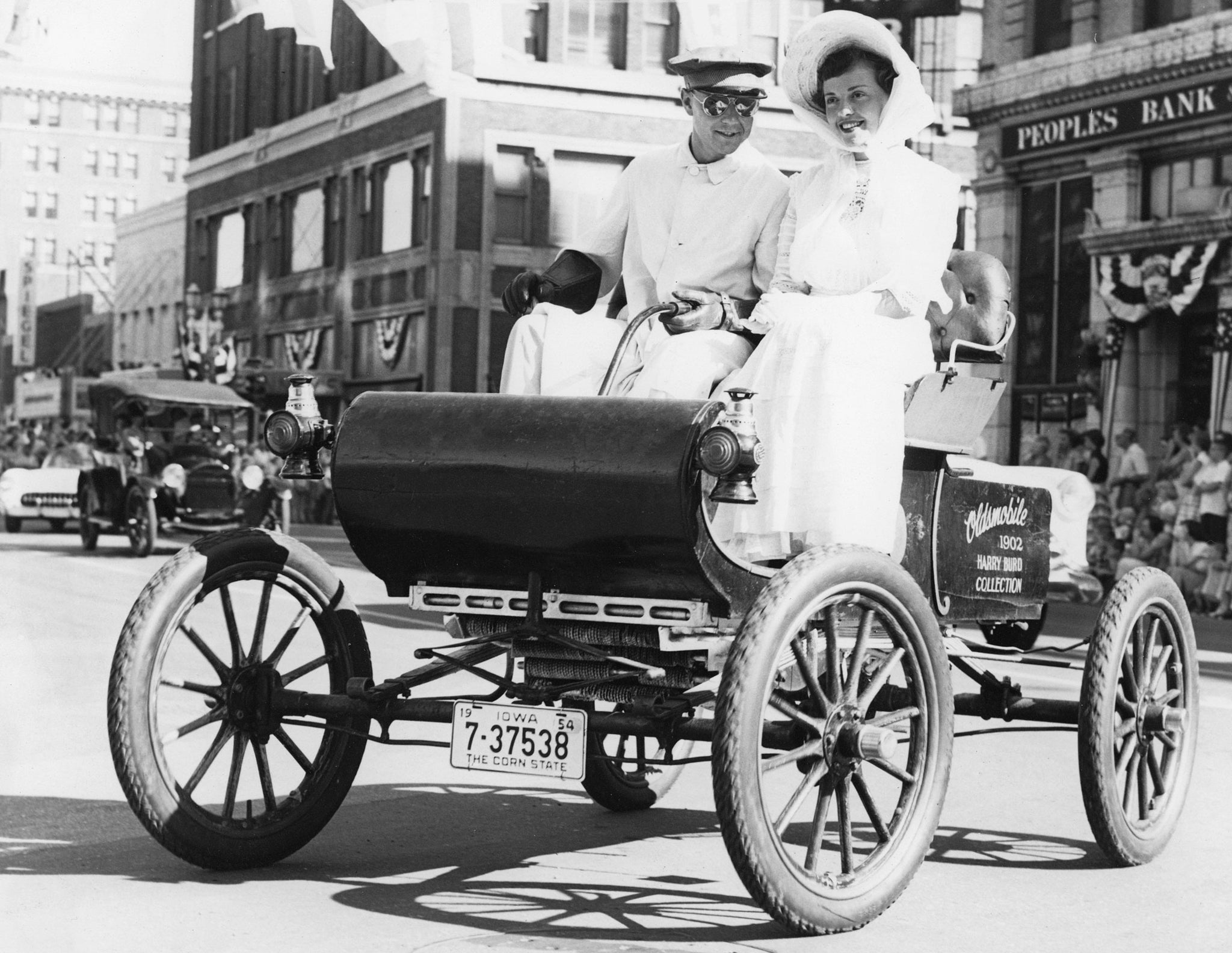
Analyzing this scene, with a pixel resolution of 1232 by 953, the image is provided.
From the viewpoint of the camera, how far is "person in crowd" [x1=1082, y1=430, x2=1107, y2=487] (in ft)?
68.2

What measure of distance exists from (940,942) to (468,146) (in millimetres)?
36962

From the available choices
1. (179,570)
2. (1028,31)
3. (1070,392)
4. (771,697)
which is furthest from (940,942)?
(1028,31)

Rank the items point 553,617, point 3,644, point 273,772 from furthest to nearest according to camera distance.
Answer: point 3,644 < point 273,772 < point 553,617

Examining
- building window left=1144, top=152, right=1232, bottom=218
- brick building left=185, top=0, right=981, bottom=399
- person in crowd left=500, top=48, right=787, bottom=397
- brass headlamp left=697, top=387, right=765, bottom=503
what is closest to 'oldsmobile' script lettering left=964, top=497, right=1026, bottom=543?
person in crowd left=500, top=48, right=787, bottom=397

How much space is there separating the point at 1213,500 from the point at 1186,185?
8.18 metres

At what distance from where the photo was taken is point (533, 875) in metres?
5.54

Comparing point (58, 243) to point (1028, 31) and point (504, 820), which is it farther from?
point (504, 820)

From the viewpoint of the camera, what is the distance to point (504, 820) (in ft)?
21.3

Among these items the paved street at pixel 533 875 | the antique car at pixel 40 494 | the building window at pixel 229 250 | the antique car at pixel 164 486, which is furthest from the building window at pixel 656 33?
the paved street at pixel 533 875

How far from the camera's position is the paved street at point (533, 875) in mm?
4758

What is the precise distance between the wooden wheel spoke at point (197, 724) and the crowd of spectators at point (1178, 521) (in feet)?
40.2

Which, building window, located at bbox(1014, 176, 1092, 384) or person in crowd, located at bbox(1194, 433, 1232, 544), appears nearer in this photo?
person in crowd, located at bbox(1194, 433, 1232, 544)

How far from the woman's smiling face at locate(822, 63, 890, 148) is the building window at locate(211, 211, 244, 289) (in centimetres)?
4742

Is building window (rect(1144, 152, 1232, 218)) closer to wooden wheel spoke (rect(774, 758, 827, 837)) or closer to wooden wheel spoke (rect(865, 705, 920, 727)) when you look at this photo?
wooden wheel spoke (rect(865, 705, 920, 727))
